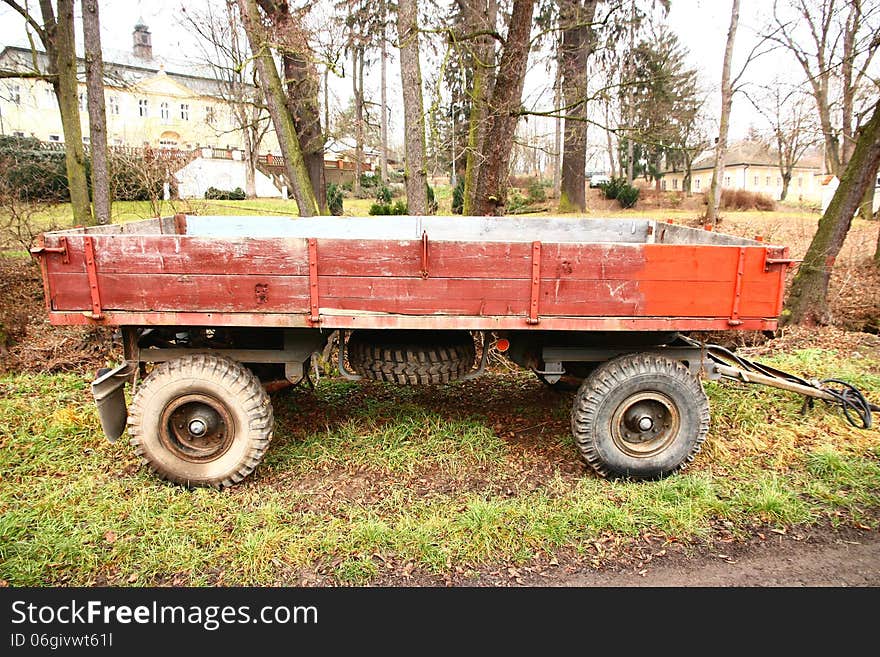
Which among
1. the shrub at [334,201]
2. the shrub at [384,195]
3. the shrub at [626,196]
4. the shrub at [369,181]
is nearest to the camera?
the shrub at [334,201]

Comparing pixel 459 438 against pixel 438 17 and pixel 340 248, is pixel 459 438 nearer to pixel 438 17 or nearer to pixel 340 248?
pixel 340 248

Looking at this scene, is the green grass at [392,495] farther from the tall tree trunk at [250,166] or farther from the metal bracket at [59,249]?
the tall tree trunk at [250,166]

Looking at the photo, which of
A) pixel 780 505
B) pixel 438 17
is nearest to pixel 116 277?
pixel 780 505

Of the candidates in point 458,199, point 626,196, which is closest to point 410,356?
point 458,199

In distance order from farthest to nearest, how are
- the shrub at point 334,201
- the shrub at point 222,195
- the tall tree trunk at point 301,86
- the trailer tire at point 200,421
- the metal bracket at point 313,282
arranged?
the shrub at point 222,195 → the shrub at point 334,201 → the tall tree trunk at point 301,86 → the trailer tire at point 200,421 → the metal bracket at point 313,282

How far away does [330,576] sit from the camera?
320cm

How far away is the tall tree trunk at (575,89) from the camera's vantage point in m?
10.2

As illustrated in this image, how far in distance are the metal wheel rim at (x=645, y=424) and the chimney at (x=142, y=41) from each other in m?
50.9

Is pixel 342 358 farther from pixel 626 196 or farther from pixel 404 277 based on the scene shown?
pixel 626 196

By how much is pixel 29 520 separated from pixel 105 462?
76 centimetres

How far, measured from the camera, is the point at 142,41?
154 feet

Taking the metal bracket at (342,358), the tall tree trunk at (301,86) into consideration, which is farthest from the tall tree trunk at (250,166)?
the metal bracket at (342,358)

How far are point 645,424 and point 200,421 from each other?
2.90m

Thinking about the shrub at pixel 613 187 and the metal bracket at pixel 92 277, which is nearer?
the metal bracket at pixel 92 277
